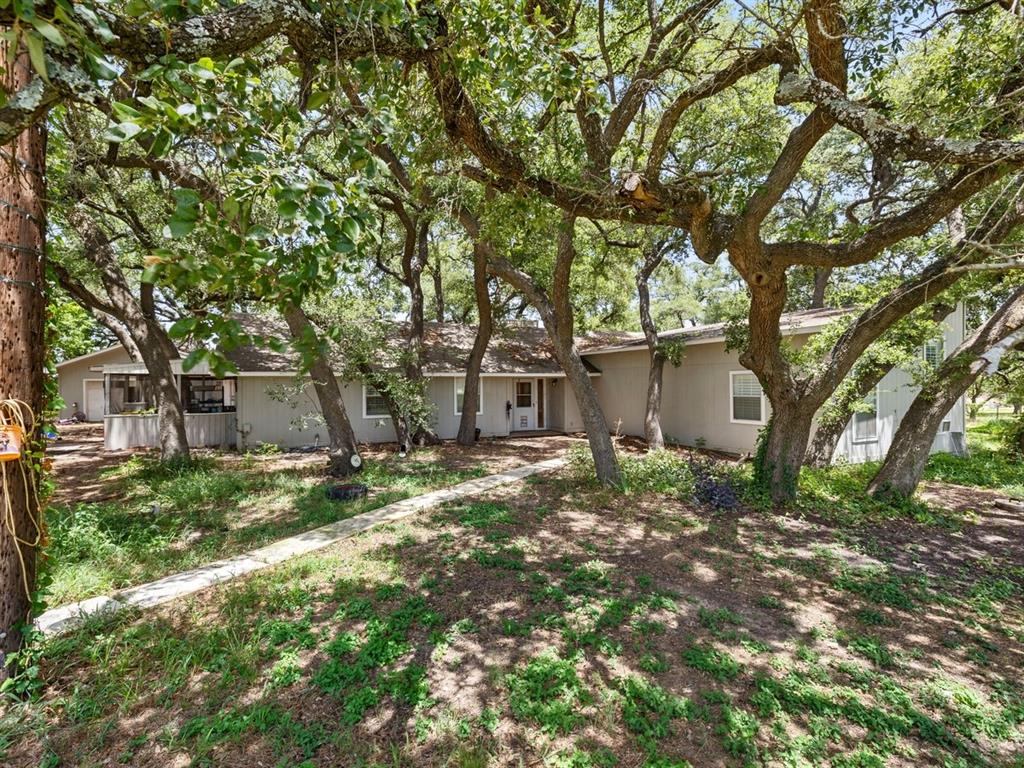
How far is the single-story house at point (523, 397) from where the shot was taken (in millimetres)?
11367

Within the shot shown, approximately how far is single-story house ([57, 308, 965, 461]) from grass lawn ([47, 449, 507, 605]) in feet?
7.07

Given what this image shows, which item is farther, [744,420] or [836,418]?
[744,420]

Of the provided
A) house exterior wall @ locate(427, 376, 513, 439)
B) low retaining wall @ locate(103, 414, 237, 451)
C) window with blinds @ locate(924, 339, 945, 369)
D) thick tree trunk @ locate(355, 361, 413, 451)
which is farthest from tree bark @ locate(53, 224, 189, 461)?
window with blinds @ locate(924, 339, 945, 369)

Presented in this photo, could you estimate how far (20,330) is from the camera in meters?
3.00

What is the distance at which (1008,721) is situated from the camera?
2.90 meters

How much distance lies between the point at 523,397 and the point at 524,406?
0.33 m

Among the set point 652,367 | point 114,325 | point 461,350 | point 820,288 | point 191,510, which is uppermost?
point 820,288

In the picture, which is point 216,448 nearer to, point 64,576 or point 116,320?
point 116,320

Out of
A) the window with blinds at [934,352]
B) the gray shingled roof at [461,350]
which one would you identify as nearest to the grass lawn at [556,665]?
the window with blinds at [934,352]

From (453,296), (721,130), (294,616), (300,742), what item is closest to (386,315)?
(453,296)

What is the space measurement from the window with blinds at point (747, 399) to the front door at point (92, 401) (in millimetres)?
27460

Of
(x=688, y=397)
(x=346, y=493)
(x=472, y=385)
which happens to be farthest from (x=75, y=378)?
(x=688, y=397)

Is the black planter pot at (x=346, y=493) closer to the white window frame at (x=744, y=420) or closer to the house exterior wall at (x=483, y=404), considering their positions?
the house exterior wall at (x=483, y=404)

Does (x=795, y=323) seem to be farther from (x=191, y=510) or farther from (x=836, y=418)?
(x=191, y=510)
